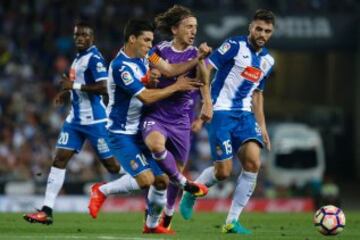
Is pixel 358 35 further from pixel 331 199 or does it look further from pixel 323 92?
pixel 323 92

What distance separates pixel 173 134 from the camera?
46.3 feet

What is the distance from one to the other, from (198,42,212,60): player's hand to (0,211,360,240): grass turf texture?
2006mm

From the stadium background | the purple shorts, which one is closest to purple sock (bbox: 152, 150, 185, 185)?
the purple shorts

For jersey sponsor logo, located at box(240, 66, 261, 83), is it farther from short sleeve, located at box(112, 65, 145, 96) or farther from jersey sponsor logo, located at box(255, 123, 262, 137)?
short sleeve, located at box(112, 65, 145, 96)

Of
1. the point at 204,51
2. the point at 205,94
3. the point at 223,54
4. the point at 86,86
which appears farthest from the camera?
the point at 86,86

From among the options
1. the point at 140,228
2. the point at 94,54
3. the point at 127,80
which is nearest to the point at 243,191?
the point at 140,228

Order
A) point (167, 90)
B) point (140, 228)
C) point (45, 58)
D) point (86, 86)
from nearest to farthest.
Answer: point (167, 90) → point (140, 228) → point (86, 86) → point (45, 58)

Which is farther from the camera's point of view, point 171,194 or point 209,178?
point 209,178

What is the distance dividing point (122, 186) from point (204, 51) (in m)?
1.85

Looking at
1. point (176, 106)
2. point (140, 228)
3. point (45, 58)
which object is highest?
point (176, 106)

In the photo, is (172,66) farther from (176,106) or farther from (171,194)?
(171,194)

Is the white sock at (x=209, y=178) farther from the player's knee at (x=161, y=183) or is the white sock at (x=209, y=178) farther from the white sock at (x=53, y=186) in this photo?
the white sock at (x=53, y=186)

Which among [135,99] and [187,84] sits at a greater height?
[187,84]

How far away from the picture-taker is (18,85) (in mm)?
29562
